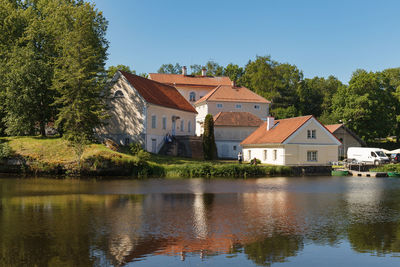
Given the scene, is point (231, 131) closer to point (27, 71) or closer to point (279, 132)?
point (279, 132)

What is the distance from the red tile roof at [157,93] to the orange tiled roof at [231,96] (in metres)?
14.4

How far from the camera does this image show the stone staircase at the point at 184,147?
55.5 metres

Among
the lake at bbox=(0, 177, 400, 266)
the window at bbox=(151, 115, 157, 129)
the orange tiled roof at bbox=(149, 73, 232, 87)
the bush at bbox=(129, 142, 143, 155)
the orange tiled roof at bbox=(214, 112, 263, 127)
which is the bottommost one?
the lake at bbox=(0, 177, 400, 266)

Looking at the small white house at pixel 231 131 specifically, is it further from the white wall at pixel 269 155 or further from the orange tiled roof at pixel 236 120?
the white wall at pixel 269 155

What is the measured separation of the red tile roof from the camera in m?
53.4

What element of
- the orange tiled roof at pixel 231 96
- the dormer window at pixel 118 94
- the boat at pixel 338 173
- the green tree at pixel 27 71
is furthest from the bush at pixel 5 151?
the orange tiled roof at pixel 231 96

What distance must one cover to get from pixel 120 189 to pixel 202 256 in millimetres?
18288

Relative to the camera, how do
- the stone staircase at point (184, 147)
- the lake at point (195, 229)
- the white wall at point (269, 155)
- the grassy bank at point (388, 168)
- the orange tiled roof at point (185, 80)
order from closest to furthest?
the lake at point (195, 229) < the grassy bank at point (388, 168) < the white wall at point (269, 155) < the stone staircase at point (184, 147) < the orange tiled roof at point (185, 80)

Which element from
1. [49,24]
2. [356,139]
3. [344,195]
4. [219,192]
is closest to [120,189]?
[219,192]

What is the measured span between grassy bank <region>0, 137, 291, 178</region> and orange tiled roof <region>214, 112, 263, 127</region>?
2053 centimetres

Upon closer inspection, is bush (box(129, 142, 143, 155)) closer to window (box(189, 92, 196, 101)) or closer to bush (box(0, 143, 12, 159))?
bush (box(0, 143, 12, 159))

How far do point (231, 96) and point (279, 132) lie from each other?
91.6 feet

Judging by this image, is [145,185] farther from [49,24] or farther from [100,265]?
[49,24]

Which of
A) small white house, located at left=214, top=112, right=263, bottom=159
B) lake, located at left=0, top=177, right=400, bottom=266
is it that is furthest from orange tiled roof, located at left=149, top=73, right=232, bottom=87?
lake, located at left=0, top=177, right=400, bottom=266
